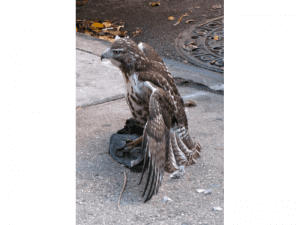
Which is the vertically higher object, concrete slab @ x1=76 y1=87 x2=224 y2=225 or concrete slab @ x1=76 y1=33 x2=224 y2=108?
concrete slab @ x1=76 y1=33 x2=224 y2=108

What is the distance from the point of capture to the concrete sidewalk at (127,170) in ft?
7.63

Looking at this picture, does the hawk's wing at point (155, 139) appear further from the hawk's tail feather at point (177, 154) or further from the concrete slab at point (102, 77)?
the concrete slab at point (102, 77)

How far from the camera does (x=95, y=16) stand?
22.5ft

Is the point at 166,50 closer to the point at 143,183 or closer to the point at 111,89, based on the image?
the point at 111,89

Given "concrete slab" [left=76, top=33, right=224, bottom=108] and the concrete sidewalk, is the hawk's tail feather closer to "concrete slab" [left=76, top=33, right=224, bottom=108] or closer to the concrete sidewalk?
the concrete sidewalk

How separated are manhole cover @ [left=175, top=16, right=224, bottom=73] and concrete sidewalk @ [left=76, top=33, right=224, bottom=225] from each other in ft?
1.93

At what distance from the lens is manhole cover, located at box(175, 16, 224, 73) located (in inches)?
198

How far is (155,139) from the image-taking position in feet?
7.47

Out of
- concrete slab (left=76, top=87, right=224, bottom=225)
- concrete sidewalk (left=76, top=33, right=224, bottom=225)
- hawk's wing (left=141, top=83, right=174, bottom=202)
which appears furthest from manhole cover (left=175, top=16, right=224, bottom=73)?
hawk's wing (left=141, top=83, right=174, bottom=202)

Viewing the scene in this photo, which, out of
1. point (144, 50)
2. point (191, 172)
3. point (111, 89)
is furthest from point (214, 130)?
point (111, 89)

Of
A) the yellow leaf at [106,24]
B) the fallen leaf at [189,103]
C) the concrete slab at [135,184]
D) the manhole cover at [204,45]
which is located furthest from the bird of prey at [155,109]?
the yellow leaf at [106,24]

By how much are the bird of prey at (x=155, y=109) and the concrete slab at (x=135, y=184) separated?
109 millimetres

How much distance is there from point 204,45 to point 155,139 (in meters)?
3.48

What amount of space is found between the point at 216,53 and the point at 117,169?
3.00 metres
